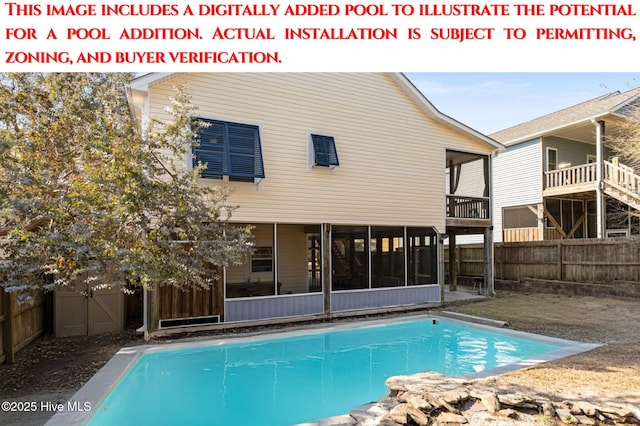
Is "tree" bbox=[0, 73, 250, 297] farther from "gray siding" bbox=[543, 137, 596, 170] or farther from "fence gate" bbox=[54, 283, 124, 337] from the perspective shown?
"gray siding" bbox=[543, 137, 596, 170]

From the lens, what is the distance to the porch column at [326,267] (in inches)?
443

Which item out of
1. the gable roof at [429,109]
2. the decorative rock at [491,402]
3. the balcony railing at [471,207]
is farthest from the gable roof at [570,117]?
the decorative rock at [491,402]

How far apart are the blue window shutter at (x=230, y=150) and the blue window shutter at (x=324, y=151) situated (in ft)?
5.49

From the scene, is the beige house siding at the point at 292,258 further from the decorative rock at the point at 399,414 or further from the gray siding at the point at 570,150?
the gray siding at the point at 570,150

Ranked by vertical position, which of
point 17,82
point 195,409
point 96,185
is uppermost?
point 17,82

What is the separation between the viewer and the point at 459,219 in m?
13.8

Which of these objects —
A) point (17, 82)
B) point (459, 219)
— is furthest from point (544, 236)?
point (17, 82)

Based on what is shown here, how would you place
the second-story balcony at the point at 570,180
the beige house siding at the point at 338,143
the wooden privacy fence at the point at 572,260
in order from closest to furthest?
the beige house siding at the point at 338,143, the wooden privacy fence at the point at 572,260, the second-story balcony at the point at 570,180

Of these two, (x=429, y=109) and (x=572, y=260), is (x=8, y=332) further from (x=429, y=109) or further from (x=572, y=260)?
(x=572, y=260)

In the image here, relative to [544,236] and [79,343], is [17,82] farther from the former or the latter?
[544,236]

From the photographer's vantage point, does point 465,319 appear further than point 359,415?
Yes

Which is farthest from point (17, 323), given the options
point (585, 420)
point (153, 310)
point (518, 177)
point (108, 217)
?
point (518, 177)

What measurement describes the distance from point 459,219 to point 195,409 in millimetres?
10910

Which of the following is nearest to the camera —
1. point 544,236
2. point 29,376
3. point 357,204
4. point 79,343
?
point 29,376
